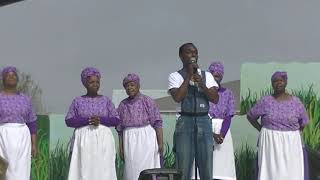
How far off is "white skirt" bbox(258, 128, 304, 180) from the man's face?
1.97 meters

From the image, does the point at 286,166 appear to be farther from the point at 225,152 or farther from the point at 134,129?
the point at 134,129

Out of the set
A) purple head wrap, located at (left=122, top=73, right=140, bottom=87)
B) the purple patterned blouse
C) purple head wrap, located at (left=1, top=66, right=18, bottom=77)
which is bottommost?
the purple patterned blouse

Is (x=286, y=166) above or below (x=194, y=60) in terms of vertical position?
below

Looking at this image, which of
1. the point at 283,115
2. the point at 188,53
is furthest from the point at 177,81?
the point at 283,115

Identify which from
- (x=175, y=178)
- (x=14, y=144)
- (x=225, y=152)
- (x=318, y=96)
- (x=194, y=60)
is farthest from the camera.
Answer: (x=318, y=96)

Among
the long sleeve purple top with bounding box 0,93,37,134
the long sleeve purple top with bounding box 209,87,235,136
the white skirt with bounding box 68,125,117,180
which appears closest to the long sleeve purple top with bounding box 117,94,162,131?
the white skirt with bounding box 68,125,117,180

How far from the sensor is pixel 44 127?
973cm

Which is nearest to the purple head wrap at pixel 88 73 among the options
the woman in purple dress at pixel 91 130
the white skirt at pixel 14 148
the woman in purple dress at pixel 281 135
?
the woman in purple dress at pixel 91 130

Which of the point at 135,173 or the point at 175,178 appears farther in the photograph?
the point at 135,173

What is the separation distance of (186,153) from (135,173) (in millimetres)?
1765

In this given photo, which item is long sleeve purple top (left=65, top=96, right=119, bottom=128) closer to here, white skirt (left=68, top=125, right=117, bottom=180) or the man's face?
white skirt (left=68, top=125, right=117, bottom=180)

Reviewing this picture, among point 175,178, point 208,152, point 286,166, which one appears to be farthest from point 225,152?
point 175,178

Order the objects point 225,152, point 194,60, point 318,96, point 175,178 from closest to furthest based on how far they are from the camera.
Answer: point 175,178 < point 194,60 < point 225,152 < point 318,96

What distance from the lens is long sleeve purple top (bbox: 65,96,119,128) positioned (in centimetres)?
762
